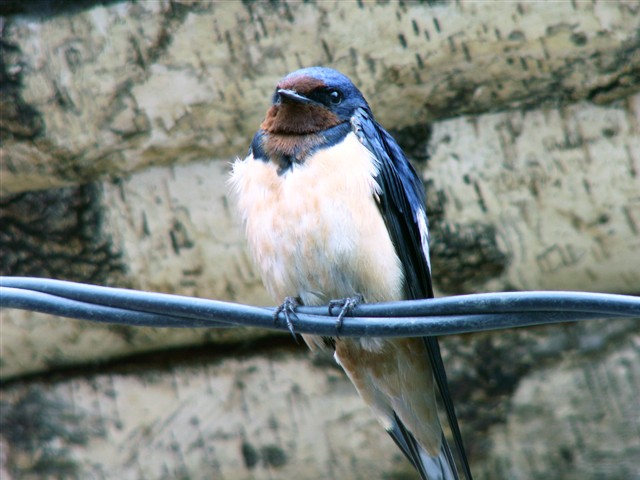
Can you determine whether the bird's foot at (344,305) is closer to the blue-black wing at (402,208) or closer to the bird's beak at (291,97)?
the blue-black wing at (402,208)

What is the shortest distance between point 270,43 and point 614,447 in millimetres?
2342

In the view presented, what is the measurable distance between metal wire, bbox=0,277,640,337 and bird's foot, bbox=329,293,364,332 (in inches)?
0.6

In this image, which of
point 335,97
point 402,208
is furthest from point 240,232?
point 402,208

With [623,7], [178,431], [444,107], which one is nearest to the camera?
[623,7]

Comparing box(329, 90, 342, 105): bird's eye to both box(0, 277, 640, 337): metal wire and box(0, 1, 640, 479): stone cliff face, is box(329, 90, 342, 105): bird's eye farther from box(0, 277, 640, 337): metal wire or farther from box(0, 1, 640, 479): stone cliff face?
box(0, 277, 640, 337): metal wire

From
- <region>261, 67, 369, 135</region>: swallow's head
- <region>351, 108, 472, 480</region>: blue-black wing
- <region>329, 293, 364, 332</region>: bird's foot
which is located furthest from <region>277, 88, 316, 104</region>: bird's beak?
<region>329, 293, 364, 332</region>: bird's foot

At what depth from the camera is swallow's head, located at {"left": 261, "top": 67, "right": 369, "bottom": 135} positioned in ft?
9.30

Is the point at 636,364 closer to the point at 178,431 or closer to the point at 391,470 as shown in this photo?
the point at 391,470

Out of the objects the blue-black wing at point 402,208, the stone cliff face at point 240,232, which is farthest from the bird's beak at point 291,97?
the stone cliff face at point 240,232

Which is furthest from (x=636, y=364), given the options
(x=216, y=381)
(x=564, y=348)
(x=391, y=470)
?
(x=216, y=381)

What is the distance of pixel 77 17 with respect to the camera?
3.64 meters

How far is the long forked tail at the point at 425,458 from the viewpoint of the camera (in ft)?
9.73

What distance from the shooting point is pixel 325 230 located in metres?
2.63

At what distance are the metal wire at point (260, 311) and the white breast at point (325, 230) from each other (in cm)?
75
